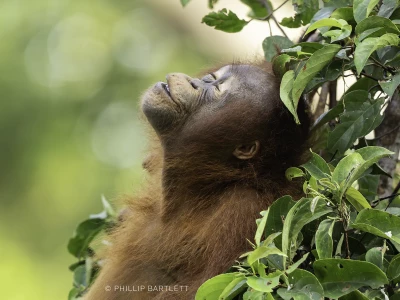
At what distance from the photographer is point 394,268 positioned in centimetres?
197

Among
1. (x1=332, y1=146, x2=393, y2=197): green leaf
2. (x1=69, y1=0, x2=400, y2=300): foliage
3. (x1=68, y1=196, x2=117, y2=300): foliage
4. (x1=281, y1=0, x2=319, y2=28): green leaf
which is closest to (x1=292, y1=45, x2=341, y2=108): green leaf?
(x1=69, y1=0, x2=400, y2=300): foliage

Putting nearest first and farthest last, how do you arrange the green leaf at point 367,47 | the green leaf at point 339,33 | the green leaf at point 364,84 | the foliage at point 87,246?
the green leaf at point 367,47
the green leaf at point 339,33
the green leaf at point 364,84
the foliage at point 87,246

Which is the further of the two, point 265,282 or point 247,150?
point 247,150

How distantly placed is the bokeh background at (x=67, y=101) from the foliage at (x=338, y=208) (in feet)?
23.5

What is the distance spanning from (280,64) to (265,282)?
990 millimetres

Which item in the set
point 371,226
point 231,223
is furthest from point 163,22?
point 371,226

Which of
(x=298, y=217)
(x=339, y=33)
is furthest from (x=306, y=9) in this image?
(x=298, y=217)

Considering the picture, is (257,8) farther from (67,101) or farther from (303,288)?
(67,101)

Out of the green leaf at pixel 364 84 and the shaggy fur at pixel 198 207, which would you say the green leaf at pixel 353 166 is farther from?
the shaggy fur at pixel 198 207

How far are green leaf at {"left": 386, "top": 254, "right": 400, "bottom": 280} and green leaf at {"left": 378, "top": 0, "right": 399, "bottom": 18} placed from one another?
82 cm

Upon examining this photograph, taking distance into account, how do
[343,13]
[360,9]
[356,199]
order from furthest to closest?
[343,13] → [360,9] → [356,199]

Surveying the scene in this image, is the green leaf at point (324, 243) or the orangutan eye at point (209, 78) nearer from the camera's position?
the green leaf at point (324, 243)

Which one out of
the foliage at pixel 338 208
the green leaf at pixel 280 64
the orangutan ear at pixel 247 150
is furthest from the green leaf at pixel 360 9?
the orangutan ear at pixel 247 150

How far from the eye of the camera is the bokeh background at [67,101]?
1017 cm
